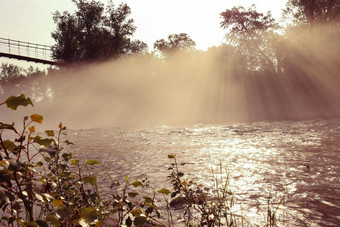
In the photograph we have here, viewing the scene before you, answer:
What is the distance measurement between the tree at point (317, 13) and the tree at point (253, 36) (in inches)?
107

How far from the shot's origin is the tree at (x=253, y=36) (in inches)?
1182

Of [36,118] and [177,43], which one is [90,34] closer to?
[177,43]

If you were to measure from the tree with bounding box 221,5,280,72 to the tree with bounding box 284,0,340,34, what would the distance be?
273cm

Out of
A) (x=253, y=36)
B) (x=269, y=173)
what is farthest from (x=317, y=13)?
(x=269, y=173)

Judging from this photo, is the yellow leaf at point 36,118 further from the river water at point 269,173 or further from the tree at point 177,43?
the tree at point 177,43

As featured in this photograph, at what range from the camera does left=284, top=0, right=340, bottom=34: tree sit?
1074 inches

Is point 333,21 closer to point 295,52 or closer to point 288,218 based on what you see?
point 295,52

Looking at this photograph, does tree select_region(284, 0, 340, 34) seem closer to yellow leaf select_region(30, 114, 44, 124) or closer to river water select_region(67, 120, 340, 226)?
river water select_region(67, 120, 340, 226)

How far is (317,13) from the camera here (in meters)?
28.3

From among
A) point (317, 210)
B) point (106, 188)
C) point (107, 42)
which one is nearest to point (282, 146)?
point (317, 210)

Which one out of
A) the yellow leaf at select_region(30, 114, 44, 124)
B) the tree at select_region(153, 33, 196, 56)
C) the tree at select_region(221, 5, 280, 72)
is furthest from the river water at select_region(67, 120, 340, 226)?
the tree at select_region(153, 33, 196, 56)

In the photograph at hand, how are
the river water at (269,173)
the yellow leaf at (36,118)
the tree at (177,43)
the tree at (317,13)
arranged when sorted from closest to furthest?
the yellow leaf at (36,118)
the river water at (269,173)
the tree at (317,13)
the tree at (177,43)

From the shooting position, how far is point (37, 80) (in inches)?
2534

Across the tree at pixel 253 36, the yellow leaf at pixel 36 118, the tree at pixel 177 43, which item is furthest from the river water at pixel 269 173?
the tree at pixel 177 43
